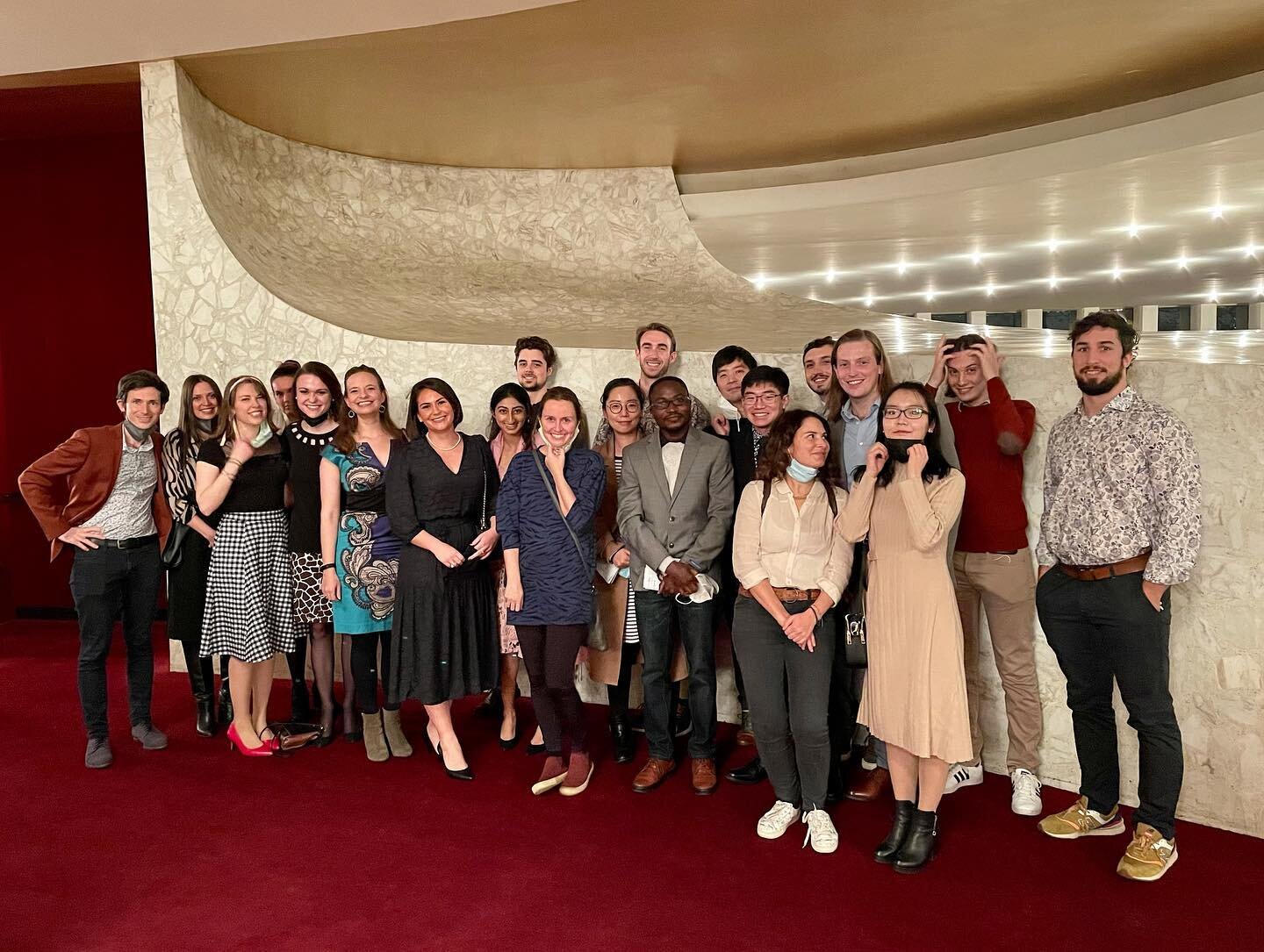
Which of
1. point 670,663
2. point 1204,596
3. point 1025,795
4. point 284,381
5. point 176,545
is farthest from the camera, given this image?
point 284,381

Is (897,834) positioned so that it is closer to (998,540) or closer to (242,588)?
(998,540)

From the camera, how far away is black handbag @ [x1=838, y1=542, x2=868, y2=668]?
10.1 ft

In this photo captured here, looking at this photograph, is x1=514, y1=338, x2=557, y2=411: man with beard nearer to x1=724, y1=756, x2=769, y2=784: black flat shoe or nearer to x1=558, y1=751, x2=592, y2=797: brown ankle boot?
x1=558, y1=751, x2=592, y2=797: brown ankle boot

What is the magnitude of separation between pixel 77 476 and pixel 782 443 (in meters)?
2.94

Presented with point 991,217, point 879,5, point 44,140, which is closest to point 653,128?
point 879,5

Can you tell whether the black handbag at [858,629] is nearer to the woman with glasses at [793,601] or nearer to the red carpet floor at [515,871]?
the woman with glasses at [793,601]

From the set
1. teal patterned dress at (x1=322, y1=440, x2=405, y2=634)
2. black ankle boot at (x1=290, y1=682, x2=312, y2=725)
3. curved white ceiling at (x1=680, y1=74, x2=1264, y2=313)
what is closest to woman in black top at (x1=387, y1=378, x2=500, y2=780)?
teal patterned dress at (x1=322, y1=440, x2=405, y2=634)

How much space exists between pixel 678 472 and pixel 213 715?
8.15 feet

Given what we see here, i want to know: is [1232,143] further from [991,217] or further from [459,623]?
[459,623]

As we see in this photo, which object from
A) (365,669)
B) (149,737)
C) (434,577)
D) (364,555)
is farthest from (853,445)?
(149,737)

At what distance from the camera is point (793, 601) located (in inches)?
120

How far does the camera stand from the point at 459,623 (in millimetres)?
3635

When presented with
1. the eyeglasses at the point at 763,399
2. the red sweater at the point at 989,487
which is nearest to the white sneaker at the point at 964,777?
the red sweater at the point at 989,487

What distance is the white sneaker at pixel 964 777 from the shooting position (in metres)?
3.45
